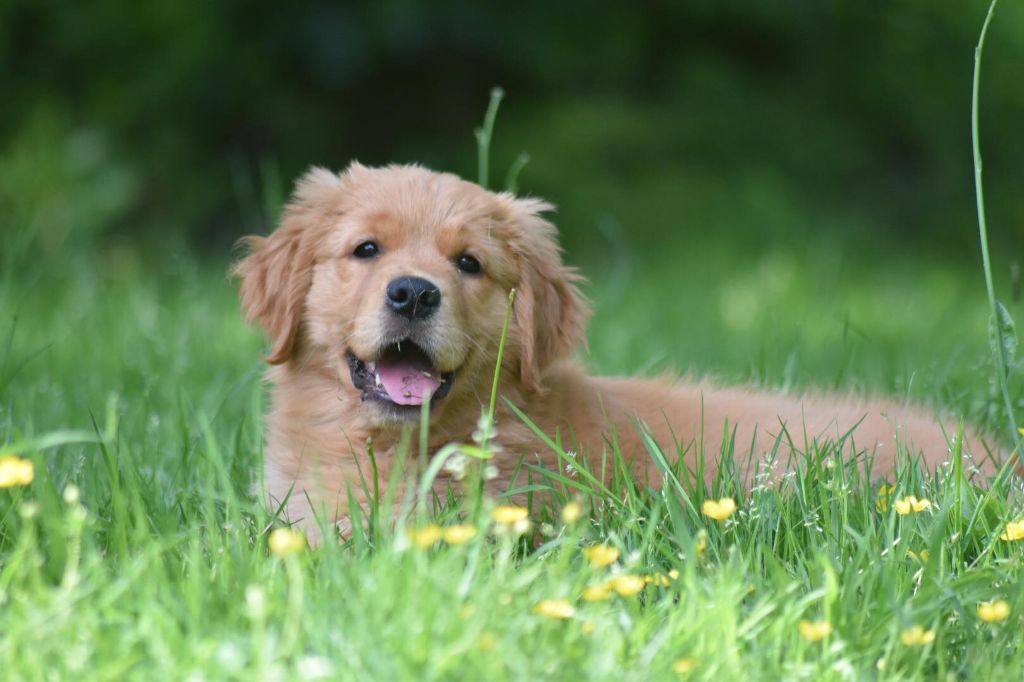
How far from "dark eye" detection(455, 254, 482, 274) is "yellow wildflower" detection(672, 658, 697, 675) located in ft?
4.74

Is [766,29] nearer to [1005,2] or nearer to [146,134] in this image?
[1005,2]

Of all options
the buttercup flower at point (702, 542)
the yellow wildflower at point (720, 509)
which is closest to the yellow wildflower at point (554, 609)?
the buttercup flower at point (702, 542)

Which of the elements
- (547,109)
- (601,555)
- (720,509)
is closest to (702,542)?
(720,509)

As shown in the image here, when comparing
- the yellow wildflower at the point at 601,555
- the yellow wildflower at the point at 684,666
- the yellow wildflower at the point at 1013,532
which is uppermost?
the yellow wildflower at the point at 1013,532

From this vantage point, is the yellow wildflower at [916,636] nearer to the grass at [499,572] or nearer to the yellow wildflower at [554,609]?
the grass at [499,572]

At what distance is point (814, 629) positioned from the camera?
2.07 meters

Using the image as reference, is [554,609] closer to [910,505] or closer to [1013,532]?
[910,505]

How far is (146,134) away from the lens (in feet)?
28.5

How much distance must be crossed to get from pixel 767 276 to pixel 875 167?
11.5 ft

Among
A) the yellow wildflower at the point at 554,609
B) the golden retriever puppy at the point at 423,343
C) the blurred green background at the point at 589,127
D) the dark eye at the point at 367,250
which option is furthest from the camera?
the blurred green background at the point at 589,127

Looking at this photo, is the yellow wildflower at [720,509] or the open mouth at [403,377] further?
the open mouth at [403,377]

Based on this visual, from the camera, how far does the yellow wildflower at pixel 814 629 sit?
2070mm

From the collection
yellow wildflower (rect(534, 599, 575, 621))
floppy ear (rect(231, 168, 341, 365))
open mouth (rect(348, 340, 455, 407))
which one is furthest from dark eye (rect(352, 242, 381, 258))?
yellow wildflower (rect(534, 599, 575, 621))

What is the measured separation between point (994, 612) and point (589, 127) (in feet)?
24.0
